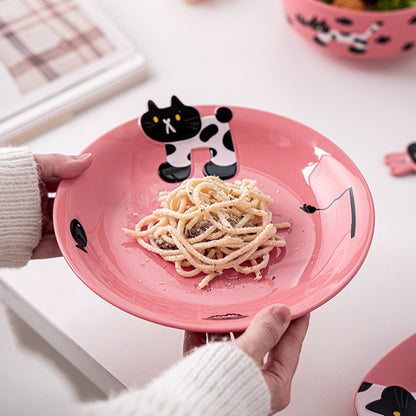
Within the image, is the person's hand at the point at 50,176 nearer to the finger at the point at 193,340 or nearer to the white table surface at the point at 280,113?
the white table surface at the point at 280,113

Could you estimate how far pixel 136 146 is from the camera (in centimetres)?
111

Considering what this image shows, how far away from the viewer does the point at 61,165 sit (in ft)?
3.31

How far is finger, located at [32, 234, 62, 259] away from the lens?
3.62 feet

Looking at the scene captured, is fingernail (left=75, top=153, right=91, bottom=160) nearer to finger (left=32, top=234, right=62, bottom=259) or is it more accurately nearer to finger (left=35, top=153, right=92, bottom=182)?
finger (left=35, top=153, right=92, bottom=182)

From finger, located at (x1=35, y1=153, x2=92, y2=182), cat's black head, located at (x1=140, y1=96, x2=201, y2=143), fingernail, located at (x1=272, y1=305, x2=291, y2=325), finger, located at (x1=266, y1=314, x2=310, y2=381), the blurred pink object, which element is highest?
cat's black head, located at (x1=140, y1=96, x2=201, y2=143)

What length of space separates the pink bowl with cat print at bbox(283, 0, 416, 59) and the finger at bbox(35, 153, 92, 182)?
759 mm

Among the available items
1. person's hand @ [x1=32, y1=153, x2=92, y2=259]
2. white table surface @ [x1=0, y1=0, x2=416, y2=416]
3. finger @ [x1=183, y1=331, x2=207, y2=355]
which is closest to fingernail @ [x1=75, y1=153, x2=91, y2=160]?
person's hand @ [x1=32, y1=153, x2=92, y2=259]

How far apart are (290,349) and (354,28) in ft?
2.96

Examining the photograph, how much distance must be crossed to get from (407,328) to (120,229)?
0.61 metres

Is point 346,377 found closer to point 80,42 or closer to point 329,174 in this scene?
point 329,174

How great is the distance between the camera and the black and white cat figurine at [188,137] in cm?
110

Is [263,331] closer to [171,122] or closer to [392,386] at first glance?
[392,386]

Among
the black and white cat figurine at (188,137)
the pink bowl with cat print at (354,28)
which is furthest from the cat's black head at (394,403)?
the pink bowl with cat print at (354,28)

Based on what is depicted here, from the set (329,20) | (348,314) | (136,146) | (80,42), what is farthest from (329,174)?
(80,42)
